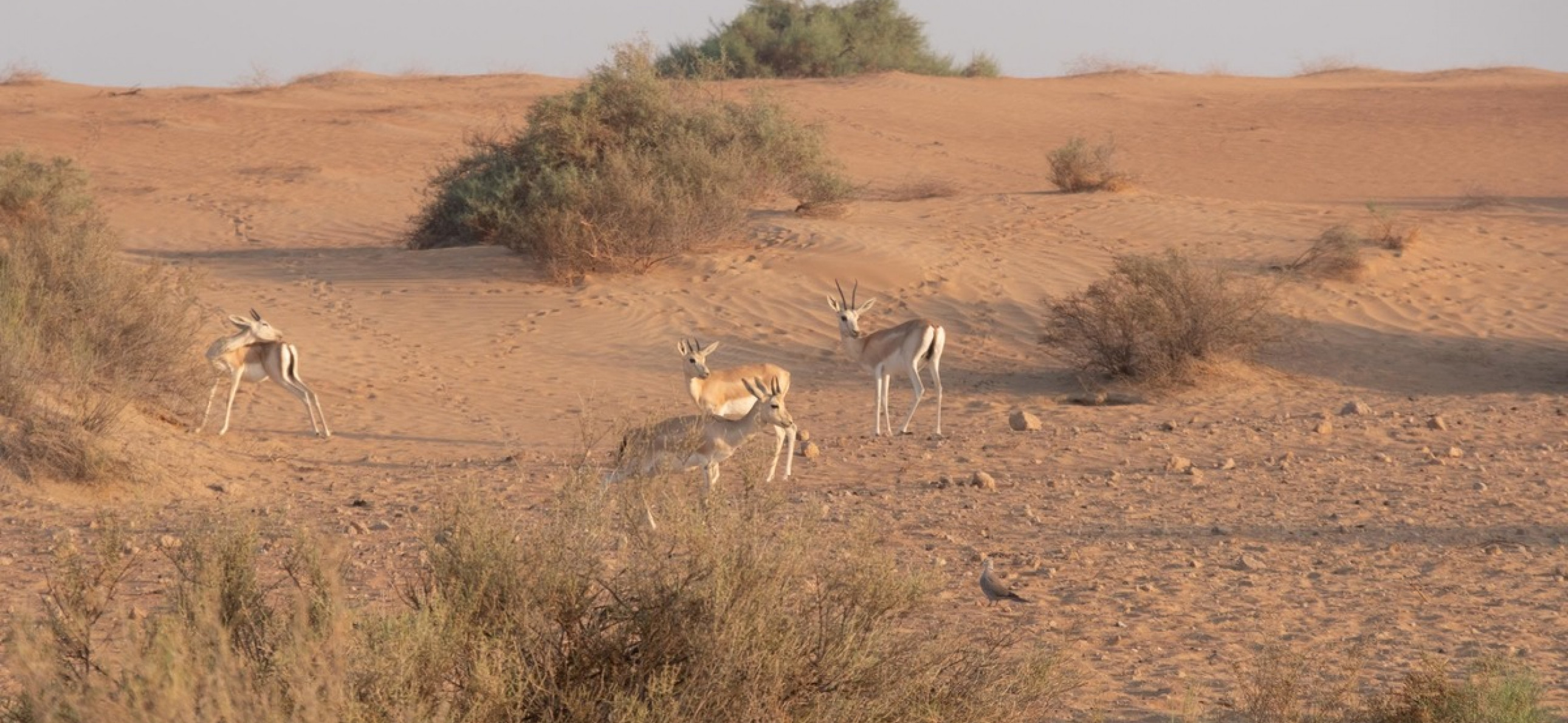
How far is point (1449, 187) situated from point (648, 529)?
27309 millimetres

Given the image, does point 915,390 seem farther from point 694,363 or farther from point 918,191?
point 918,191

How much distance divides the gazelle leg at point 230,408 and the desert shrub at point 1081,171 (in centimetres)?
1393

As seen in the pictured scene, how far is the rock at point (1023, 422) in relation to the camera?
41.5ft

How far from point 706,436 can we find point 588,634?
503 centimetres

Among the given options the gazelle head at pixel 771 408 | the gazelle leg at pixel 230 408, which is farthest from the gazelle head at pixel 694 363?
the gazelle leg at pixel 230 408

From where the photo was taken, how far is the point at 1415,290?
1848cm

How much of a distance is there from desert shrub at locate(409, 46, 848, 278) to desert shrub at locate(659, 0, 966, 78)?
1982 centimetres

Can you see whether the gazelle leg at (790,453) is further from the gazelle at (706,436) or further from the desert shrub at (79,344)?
the desert shrub at (79,344)

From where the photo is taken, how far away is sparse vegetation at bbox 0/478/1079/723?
4.12m

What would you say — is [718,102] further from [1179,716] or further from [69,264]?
[1179,716]

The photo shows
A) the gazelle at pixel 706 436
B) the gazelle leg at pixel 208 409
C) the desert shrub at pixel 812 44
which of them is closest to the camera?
the gazelle at pixel 706 436

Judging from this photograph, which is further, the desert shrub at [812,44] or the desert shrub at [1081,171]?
the desert shrub at [812,44]

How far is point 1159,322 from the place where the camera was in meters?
14.5

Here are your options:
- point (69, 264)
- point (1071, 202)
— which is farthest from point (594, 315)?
point (1071, 202)
